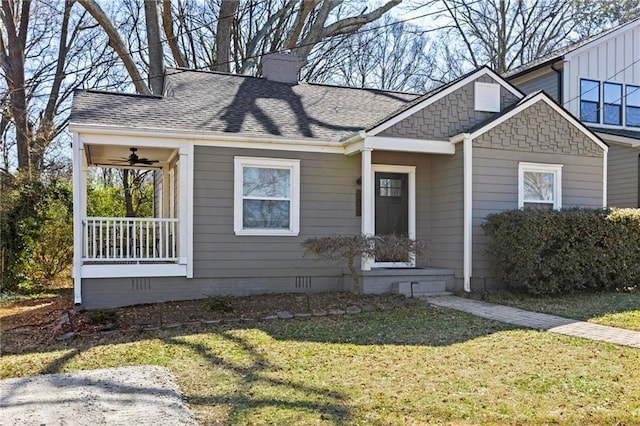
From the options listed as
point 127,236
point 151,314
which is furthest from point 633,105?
point 151,314

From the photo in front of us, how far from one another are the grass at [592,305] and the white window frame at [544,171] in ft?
6.22

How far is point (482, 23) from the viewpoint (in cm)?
2350

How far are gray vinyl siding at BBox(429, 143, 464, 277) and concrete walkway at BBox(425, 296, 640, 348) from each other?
109cm

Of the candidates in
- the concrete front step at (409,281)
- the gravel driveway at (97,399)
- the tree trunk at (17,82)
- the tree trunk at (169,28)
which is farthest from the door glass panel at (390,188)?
the tree trunk at (17,82)

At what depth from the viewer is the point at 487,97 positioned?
10.1 meters

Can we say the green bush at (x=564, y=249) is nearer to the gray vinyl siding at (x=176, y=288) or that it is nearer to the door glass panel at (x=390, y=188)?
the door glass panel at (x=390, y=188)

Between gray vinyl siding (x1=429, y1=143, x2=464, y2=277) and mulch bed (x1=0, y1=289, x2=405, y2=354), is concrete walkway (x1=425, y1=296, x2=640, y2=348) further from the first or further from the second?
gray vinyl siding (x1=429, y1=143, x2=464, y2=277)

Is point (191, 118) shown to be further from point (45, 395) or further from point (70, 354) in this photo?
point (45, 395)

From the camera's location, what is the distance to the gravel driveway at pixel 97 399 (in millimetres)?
3625

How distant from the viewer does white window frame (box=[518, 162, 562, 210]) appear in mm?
9797

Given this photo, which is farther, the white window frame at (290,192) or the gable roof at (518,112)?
the gable roof at (518,112)

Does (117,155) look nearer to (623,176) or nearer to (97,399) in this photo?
(97,399)

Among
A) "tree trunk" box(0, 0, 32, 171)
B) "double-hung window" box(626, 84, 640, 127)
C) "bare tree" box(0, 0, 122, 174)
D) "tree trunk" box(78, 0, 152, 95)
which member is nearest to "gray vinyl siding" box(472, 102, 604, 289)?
"double-hung window" box(626, 84, 640, 127)

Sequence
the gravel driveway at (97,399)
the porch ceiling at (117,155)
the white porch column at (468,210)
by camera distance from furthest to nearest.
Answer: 1. the porch ceiling at (117,155)
2. the white porch column at (468,210)
3. the gravel driveway at (97,399)
